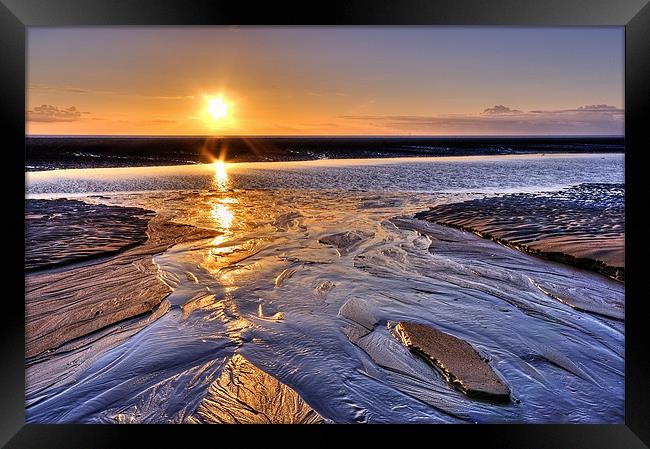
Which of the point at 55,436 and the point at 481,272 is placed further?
the point at 481,272

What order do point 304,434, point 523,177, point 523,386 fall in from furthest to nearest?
point 523,177, point 523,386, point 304,434

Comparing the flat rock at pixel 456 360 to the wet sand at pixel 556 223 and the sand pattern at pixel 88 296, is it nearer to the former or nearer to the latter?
the sand pattern at pixel 88 296

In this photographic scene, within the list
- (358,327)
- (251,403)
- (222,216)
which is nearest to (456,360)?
(358,327)

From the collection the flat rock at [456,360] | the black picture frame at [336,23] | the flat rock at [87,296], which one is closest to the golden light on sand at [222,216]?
the flat rock at [87,296]

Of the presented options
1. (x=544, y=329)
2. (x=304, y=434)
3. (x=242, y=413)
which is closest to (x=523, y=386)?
(x=544, y=329)

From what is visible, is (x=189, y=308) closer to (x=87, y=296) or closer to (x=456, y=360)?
(x=87, y=296)

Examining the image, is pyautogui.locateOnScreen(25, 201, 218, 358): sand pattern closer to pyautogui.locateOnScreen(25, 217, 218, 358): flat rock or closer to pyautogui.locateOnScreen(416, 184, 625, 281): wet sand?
pyautogui.locateOnScreen(25, 217, 218, 358): flat rock
